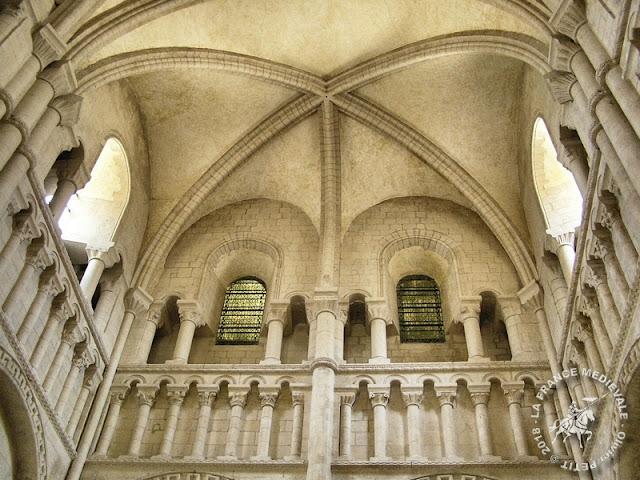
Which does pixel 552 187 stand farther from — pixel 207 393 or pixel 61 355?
pixel 61 355

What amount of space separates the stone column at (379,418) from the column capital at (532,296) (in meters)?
3.03

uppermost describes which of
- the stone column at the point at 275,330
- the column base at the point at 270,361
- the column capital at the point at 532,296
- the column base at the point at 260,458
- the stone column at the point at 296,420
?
the column capital at the point at 532,296

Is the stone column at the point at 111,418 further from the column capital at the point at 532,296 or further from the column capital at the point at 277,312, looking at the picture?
the column capital at the point at 532,296

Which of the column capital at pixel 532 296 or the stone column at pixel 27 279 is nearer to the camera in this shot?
the stone column at pixel 27 279

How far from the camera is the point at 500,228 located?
42.6 ft

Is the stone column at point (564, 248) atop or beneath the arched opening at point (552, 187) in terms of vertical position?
beneath

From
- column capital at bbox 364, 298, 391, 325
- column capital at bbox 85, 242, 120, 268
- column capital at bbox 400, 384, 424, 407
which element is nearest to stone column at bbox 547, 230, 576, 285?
column capital at bbox 400, 384, 424, 407

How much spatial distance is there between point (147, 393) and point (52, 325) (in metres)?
2.23

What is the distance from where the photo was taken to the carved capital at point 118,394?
438 inches

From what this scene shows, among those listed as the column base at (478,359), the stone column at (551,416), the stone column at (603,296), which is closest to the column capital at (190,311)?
the column base at (478,359)

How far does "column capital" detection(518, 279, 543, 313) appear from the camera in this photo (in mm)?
11852

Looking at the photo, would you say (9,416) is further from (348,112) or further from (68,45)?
(348,112)

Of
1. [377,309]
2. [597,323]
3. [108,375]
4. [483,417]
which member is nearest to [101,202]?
[108,375]

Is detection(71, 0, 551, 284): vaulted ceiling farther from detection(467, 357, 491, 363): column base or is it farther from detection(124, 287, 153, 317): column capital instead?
detection(467, 357, 491, 363): column base
